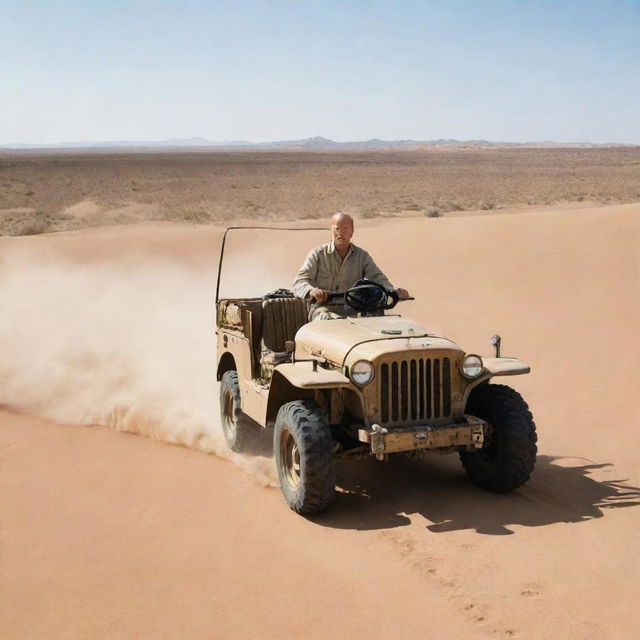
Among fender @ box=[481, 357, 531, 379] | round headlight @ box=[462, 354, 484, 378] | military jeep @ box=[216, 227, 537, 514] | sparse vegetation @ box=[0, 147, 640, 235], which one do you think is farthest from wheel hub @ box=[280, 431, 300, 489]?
sparse vegetation @ box=[0, 147, 640, 235]

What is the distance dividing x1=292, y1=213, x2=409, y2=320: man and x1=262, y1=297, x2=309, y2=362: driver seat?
21cm

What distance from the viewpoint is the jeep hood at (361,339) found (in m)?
6.51

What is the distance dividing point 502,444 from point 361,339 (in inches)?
49.9

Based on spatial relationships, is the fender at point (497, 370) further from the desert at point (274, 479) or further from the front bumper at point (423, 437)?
the desert at point (274, 479)

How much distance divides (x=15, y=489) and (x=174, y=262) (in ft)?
38.4

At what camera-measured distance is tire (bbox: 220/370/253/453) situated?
856cm

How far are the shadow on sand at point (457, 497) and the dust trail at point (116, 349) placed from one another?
978mm

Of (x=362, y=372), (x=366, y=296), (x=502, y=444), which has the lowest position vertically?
(x=502, y=444)

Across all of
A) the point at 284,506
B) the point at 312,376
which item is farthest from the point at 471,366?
the point at 284,506

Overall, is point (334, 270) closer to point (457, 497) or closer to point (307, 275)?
point (307, 275)

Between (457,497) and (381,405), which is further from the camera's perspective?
(457,497)

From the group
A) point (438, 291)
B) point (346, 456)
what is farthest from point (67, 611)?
point (438, 291)

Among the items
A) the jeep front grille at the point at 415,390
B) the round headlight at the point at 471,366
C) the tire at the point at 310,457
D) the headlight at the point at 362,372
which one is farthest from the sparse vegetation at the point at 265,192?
the headlight at the point at 362,372

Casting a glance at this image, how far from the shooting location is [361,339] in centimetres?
669
